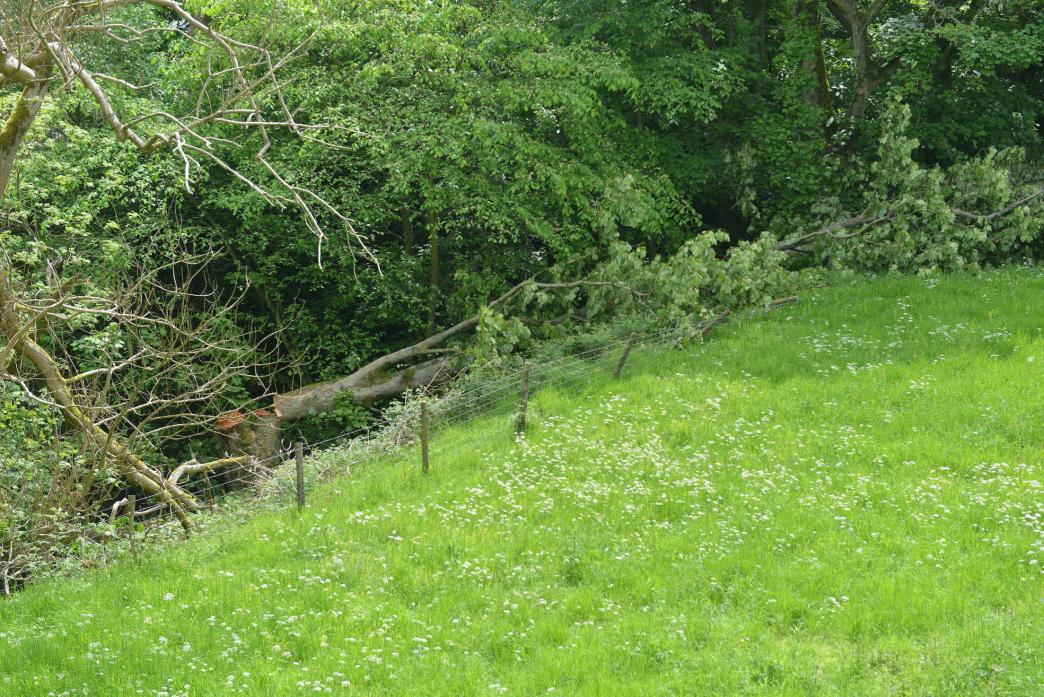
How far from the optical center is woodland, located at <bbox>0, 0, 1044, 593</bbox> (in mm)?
22203

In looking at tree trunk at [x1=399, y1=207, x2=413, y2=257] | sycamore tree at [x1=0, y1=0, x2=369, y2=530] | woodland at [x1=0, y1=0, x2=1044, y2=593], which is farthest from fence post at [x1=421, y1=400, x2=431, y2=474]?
tree trunk at [x1=399, y1=207, x2=413, y2=257]

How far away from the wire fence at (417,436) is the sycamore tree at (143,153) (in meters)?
0.68

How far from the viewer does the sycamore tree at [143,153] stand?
11.2m

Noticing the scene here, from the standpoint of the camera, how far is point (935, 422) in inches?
681

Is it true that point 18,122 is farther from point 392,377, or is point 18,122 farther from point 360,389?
point 392,377

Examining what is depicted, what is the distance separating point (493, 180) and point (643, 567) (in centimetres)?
1320

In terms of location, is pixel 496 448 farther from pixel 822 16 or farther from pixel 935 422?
pixel 822 16

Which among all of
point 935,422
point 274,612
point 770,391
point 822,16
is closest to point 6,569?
point 274,612

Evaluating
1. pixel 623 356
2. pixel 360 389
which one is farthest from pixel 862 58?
pixel 360 389

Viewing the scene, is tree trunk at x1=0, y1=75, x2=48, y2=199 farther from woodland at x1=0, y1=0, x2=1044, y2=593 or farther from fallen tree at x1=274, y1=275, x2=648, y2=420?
fallen tree at x1=274, y1=275, x2=648, y2=420

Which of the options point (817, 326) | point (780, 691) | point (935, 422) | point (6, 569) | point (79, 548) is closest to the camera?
point (780, 691)

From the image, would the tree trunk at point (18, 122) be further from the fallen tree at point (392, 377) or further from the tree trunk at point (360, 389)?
the tree trunk at point (360, 389)

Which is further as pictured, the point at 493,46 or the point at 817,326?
the point at 493,46

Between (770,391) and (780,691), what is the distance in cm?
973
